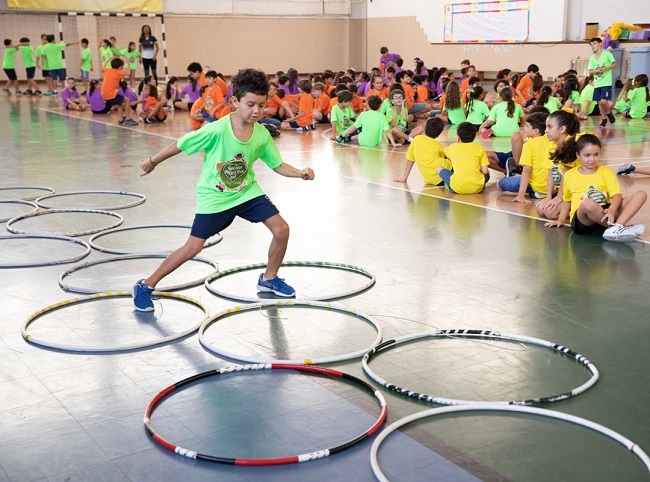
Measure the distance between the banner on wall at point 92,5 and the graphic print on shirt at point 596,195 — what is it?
25.8 meters

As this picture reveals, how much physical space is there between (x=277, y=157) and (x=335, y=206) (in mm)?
3396

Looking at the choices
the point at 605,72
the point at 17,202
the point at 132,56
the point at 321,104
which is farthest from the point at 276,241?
the point at 132,56

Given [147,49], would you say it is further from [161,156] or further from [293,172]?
[161,156]

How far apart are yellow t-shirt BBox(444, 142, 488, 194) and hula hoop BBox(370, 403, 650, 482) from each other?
19.5ft

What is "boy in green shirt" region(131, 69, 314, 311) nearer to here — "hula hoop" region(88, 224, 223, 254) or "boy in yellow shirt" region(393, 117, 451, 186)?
"hula hoop" region(88, 224, 223, 254)

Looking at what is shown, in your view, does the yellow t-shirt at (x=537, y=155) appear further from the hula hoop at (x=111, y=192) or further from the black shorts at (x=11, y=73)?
the black shorts at (x=11, y=73)

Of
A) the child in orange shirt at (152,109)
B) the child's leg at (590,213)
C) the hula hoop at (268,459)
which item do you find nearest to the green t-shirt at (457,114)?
the child in orange shirt at (152,109)

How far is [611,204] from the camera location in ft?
24.0

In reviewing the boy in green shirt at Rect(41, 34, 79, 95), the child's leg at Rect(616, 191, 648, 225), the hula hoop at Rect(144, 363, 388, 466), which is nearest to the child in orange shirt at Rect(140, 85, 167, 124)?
the boy in green shirt at Rect(41, 34, 79, 95)

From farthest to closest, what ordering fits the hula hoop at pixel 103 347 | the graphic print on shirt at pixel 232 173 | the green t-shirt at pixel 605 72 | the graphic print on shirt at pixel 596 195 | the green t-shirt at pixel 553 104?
the green t-shirt at pixel 605 72 < the green t-shirt at pixel 553 104 < the graphic print on shirt at pixel 596 195 < the graphic print on shirt at pixel 232 173 < the hula hoop at pixel 103 347

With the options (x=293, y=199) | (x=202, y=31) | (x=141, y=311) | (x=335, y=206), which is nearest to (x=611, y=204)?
(x=335, y=206)

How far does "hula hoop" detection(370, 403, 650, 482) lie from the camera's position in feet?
11.1

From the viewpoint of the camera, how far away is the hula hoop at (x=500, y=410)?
3.39m

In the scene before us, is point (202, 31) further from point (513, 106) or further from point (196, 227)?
point (196, 227)
